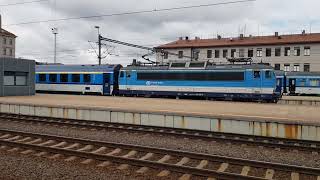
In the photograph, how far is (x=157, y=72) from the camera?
31.5m

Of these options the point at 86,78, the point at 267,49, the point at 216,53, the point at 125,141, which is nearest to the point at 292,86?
the point at 86,78

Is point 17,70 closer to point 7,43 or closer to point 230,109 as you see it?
point 230,109

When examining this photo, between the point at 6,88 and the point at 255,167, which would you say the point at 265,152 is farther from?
the point at 6,88

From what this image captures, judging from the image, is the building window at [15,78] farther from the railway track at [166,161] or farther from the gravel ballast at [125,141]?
the railway track at [166,161]

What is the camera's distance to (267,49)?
71750mm

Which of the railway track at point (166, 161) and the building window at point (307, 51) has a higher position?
the building window at point (307, 51)

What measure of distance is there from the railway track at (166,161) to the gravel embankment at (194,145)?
131 centimetres

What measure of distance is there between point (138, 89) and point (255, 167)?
23.6 meters

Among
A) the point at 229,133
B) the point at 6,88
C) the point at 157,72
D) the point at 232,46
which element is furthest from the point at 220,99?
the point at 232,46

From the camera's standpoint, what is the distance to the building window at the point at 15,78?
2945 cm

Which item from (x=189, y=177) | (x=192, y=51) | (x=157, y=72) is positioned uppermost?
(x=192, y=51)

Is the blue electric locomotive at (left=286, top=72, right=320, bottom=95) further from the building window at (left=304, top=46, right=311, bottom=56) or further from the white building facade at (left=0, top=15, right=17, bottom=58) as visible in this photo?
the white building facade at (left=0, top=15, right=17, bottom=58)

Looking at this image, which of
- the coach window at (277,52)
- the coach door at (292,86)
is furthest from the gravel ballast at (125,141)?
the coach window at (277,52)

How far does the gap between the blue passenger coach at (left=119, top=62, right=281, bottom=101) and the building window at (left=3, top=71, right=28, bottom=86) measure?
8.27m
